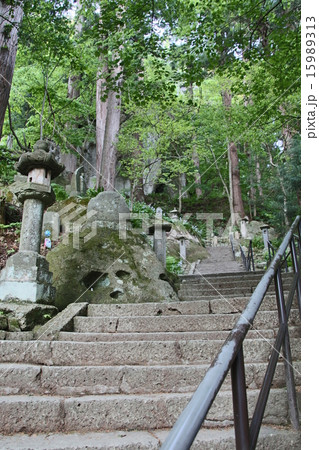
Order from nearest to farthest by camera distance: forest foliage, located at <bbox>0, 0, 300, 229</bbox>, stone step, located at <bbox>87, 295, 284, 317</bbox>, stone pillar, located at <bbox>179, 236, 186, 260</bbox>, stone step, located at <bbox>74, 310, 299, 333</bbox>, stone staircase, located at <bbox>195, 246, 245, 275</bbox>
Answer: stone step, located at <bbox>74, 310, 299, 333</bbox>
stone step, located at <bbox>87, 295, 284, 317</bbox>
forest foliage, located at <bbox>0, 0, 300, 229</bbox>
stone staircase, located at <bbox>195, 246, 245, 275</bbox>
stone pillar, located at <bbox>179, 236, 186, 260</bbox>

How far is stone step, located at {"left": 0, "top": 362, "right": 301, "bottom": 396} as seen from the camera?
2.64 m

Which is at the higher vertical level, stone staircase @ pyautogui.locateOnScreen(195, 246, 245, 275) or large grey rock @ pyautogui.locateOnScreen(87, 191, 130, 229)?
large grey rock @ pyautogui.locateOnScreen(87, 191, 130, 229)

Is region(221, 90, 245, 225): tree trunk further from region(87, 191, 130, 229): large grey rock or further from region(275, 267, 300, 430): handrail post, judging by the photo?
region(275, 267, 300, 430): handrail post

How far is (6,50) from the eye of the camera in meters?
5.70

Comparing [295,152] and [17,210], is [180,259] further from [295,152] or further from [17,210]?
[17,210]

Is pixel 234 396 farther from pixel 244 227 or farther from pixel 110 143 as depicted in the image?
pixel 244 227

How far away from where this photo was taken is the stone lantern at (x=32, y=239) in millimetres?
4328

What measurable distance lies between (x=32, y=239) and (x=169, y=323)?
228 cm

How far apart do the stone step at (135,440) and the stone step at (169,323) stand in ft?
Answer: 4.40

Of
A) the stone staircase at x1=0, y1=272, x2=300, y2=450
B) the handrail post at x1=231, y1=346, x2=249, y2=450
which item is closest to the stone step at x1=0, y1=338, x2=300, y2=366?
the stone staircase at x1=0, y1=272, x2=300, y2=450

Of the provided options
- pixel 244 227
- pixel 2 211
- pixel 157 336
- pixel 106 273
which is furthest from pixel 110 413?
pixel 244 227

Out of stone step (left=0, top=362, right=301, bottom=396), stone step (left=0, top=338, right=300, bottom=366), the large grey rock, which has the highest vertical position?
the large grey rock

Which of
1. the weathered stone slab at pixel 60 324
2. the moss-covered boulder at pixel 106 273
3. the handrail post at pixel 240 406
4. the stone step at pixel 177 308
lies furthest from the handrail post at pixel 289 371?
the moss-covered boulder at pixel 106 273

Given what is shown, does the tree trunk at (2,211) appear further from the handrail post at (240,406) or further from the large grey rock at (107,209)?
the handrail post at (240,406)
